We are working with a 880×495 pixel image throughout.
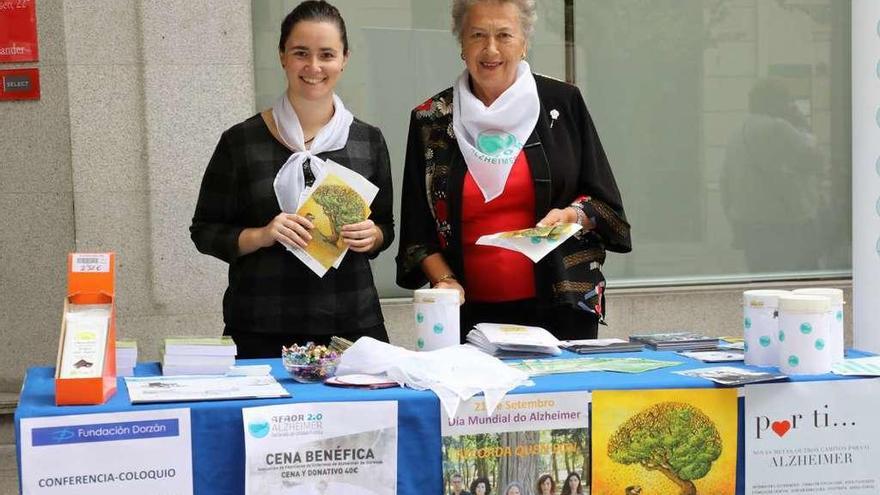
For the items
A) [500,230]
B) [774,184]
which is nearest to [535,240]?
[500,230]

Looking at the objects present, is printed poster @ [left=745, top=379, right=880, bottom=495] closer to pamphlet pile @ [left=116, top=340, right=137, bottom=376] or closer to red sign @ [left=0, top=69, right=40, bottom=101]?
pamphlet pile @ [left=116, top=340, right=137, bottom=376]

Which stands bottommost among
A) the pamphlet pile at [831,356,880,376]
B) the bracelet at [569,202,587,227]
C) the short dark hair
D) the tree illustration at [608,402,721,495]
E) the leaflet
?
the tree illustration at [608,402,721,495]

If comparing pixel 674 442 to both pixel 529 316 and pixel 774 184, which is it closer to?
pixel 529 316

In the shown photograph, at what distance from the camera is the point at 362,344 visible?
3.01 m

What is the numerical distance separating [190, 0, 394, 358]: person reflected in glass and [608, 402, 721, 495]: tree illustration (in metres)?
1.18

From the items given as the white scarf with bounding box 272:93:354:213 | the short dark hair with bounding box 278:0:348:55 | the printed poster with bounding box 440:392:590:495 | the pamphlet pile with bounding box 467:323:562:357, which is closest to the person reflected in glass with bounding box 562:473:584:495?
the printed poster with bounding box 440:392:590:495

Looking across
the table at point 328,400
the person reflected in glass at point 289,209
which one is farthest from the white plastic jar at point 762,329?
the person reflected in glass at point 289,209

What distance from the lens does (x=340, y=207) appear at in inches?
142

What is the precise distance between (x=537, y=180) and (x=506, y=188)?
11 cm

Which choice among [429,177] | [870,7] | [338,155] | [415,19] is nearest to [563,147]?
[429,177]

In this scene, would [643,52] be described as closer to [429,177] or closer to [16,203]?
[429,177]

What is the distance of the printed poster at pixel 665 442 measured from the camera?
283 cm

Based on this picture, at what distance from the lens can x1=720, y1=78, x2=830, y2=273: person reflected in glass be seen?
6.91 meters

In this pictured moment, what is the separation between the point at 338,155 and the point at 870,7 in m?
1.82
